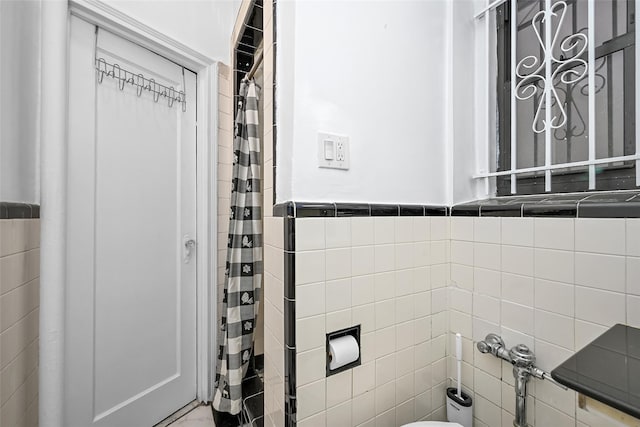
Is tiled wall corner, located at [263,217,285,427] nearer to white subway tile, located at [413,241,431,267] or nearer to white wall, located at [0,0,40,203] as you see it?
white subway tile, located at [413,241,431,267]

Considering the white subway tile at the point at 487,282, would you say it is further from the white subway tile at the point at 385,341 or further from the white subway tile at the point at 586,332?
the white subway tile at the point at 385,341

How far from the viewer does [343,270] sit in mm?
868

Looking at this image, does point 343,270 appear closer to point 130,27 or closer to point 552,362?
point 552,362

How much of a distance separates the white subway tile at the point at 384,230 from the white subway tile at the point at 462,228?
337 millimetres

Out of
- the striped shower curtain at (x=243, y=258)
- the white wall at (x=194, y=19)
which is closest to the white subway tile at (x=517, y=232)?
the striped shower curtain at (x=243, y=258)

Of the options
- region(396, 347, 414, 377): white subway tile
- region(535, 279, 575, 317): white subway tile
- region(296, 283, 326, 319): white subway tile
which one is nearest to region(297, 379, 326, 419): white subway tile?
region(296, 283, 326, 319): white subway tile

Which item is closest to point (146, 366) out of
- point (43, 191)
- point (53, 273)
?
point (53, 273)

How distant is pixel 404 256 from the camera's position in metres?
1.00

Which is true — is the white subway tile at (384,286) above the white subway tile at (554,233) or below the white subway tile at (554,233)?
below

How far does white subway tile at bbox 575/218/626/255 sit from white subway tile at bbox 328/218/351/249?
68cm

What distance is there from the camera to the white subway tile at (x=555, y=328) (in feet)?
2.61

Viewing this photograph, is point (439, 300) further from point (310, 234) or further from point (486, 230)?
point (310, 234)

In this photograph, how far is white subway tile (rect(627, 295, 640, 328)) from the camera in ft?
2.24

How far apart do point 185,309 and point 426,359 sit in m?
1.37
